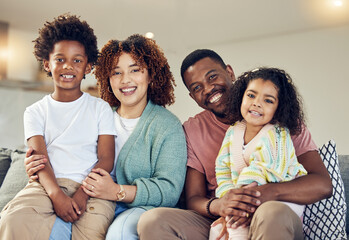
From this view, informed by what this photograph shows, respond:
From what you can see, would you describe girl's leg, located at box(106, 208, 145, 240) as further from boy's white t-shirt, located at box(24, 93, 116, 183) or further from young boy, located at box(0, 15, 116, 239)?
boy's white t-shirt, located at box(24, 93, 116, 183)

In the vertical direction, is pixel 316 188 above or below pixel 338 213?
above

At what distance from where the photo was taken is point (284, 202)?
1.42 metres

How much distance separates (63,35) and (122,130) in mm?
486

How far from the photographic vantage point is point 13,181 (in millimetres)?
2080

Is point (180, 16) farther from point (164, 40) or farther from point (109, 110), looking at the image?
point (109, 110)

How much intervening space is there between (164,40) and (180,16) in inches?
29.2

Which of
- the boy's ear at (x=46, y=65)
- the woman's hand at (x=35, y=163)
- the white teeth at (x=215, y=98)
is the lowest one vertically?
the woman's hand at (x=35, y=163)

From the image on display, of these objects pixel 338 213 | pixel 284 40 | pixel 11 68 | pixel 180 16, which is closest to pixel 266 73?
pixel 338 213

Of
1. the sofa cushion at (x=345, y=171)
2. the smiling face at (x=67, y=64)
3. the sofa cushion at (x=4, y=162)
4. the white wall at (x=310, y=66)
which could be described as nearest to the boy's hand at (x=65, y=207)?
the smiling face at (x=67, y=64)

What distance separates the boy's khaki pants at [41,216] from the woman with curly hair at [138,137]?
4 cm

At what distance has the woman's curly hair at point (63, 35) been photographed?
1.76m

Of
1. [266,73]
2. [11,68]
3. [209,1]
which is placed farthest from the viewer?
[11,68]

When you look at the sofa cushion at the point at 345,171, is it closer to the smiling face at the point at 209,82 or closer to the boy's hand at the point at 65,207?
the smiling face at the point at 209,82

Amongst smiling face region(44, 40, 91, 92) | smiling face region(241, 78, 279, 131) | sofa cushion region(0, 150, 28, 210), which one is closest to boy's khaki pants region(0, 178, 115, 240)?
smiling face region(44, 40, 91, 92)
